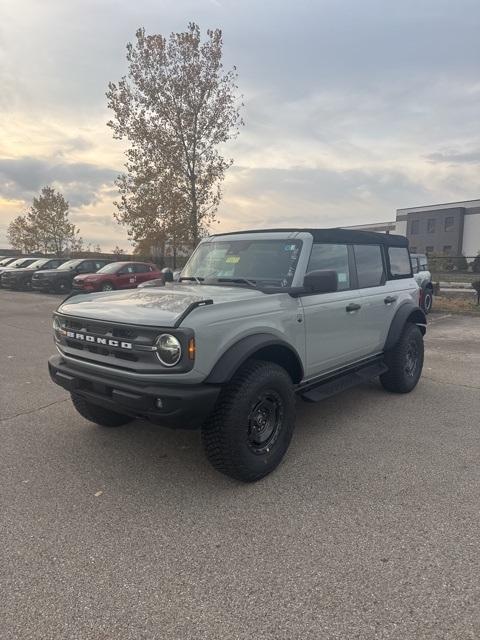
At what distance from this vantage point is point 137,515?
9.45ft

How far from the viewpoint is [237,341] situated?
3.16 meters

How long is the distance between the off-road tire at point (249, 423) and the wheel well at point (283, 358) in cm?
11

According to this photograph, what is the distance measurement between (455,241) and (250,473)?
2282 inches

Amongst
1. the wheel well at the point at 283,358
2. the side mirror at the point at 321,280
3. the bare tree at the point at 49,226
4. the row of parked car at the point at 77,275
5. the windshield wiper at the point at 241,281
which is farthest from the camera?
the bare tree at the point at 49,226

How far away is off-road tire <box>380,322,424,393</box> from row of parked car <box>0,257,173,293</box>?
11.0m

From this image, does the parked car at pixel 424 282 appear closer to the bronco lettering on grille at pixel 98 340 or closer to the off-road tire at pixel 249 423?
the off-road tire at pixel 249 423

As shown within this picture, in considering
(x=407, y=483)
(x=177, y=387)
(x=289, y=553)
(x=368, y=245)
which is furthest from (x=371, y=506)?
(x=368, y=245)

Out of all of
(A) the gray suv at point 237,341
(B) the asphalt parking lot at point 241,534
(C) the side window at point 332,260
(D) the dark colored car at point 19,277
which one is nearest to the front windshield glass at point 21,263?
(D) the dark colored car at point 19,277

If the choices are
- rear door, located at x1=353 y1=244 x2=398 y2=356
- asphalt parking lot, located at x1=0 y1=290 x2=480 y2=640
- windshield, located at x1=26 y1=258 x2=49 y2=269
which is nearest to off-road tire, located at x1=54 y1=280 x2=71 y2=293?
windshield, located at x1=26 y1=258 x2=49 y2=269

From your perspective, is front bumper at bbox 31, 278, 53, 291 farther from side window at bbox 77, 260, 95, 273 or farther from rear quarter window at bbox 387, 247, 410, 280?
rear quarter window at bbox 387, 247, 410, 280

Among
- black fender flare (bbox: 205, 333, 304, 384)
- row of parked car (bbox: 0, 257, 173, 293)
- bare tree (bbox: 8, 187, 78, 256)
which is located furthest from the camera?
bare tree (bbox: 8, 187, 78, 256)

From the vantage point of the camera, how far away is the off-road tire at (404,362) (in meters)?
5.19

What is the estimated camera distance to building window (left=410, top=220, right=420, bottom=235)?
2274 inches

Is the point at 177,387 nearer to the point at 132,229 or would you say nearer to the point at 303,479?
the point at 303,479
